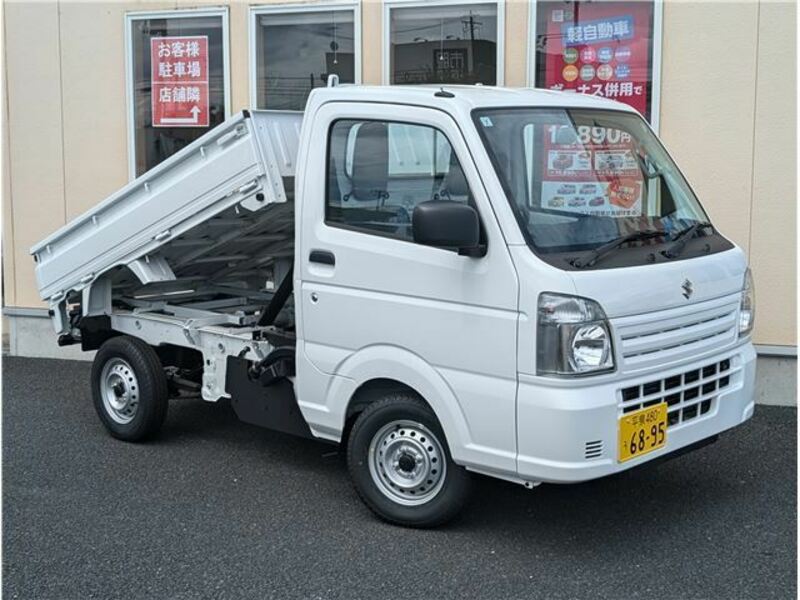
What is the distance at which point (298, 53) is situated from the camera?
8.58 metres

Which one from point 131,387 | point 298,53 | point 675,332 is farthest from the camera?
point 298,53

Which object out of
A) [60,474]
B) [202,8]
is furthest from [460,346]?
[202,8]

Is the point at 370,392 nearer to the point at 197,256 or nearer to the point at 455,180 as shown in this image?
the point at 455,180

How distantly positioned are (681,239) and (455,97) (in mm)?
1313

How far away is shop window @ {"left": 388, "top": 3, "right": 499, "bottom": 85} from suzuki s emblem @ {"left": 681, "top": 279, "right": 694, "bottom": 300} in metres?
3.60

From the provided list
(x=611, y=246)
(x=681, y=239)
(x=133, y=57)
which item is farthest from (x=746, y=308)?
(x=133, y=57)

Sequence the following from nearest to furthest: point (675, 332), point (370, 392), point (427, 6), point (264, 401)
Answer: point (675, 332)
point (370, 392)
point (264, 401)
point (427, 6)

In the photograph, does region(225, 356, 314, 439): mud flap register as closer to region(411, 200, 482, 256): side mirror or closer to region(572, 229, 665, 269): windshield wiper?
region(411, 200, 482, 256): side mirror

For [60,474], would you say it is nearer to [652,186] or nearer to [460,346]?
[460,346]

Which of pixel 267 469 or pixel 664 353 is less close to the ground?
pixel 664 353

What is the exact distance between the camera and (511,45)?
7.80m

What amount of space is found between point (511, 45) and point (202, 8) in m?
2.78

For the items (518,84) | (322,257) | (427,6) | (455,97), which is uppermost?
(427,6)

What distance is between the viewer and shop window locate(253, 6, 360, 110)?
8.37 m
